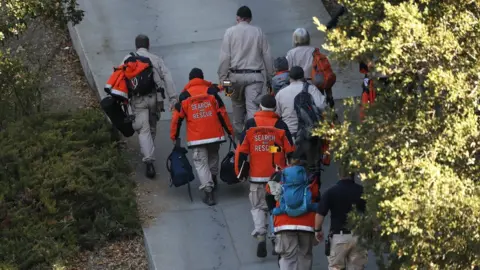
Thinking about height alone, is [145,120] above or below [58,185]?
above

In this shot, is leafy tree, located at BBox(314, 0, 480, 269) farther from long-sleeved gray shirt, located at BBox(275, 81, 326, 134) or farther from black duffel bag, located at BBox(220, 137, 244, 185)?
black duffel bag, located at BBox(220, 137, 244, 185)

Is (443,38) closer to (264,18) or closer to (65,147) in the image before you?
(65,147)

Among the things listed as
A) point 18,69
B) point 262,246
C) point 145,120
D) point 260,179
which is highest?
point 18,69

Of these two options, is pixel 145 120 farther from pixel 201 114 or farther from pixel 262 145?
pixel 262 145

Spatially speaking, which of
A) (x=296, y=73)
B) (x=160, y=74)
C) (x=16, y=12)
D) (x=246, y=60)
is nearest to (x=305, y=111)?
(x=296, y=73)

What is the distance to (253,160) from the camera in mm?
10273

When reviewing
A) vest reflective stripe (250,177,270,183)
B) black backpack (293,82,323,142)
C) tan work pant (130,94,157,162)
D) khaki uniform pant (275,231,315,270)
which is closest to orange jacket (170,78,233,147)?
tan work pant (130,94,157,162)

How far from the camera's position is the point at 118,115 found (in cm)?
1196

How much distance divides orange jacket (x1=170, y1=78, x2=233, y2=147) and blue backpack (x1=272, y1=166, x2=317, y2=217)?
6.71ft

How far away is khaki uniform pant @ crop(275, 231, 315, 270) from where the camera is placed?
31.1 ft

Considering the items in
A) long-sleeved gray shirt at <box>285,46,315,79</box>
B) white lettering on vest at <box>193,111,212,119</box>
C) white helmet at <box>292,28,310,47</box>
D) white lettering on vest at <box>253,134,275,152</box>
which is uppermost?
white helmet at <box>292,28,310,47</box>

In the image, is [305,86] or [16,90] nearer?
[305,86]

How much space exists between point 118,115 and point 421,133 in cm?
575

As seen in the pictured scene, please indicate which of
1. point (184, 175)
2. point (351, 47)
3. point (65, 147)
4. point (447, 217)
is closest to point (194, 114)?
point (184, 175)
